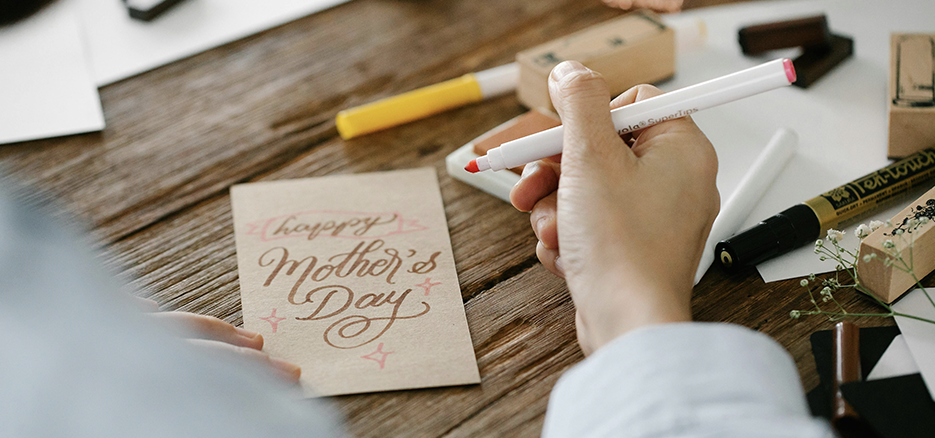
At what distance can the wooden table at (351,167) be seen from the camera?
552 mm

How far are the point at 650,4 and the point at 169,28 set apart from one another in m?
0.74

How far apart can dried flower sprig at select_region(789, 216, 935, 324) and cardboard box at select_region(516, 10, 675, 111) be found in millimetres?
342

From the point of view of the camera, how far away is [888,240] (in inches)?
22.2

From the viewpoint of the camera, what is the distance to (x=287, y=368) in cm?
54

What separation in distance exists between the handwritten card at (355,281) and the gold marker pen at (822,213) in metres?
0.25

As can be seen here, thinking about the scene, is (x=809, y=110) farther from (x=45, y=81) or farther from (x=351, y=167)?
(x=45, y=81)

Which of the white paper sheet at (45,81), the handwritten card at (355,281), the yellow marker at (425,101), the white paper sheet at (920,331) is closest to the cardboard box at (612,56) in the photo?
the yellow marker at (425,101)

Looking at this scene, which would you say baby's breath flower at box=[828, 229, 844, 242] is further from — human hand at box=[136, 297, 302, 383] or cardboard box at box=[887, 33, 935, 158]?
human hand at box=[136, 297, 302, 383]

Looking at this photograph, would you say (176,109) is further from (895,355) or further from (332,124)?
(895,355)

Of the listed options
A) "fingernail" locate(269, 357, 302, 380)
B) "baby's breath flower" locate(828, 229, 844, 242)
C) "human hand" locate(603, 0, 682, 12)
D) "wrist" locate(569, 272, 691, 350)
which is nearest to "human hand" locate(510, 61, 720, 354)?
"wrist" locate(569, 272, 691, 350)

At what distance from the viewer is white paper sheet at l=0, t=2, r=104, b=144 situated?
854mm

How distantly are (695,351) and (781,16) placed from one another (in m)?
0.78

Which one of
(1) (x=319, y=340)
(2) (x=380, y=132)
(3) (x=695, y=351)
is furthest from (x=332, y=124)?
(3) (x=695, y=351)

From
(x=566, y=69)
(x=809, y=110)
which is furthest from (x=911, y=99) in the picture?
(x=566, y=69)
